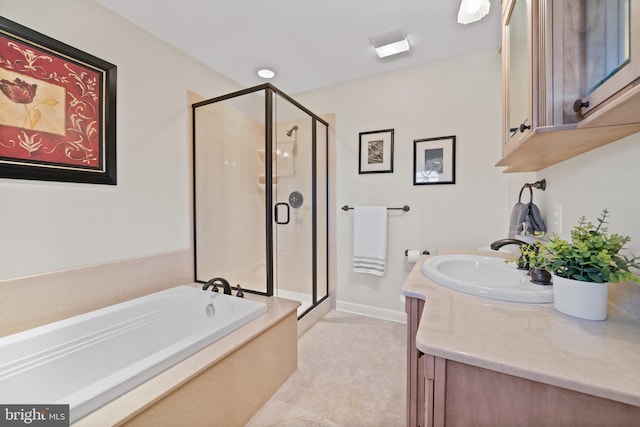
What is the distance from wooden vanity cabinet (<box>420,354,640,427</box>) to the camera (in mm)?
488

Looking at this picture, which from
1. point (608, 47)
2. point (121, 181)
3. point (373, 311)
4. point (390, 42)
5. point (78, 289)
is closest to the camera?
point (608, 47)

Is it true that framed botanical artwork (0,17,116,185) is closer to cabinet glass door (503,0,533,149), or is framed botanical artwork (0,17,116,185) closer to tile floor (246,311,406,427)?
tile floor (246,311,406,427)

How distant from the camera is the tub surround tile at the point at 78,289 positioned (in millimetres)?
1260

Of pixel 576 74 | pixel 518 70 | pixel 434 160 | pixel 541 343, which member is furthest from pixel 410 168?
pixel 541 343

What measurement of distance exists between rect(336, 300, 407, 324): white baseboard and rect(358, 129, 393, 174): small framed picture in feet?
4.59

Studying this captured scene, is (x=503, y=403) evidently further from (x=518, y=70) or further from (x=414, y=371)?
(x=518, y=70)

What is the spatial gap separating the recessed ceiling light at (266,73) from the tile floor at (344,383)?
8.16ft

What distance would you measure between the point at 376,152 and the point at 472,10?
1.20m

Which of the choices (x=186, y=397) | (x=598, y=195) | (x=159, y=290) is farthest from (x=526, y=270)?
(x=159, y=290)

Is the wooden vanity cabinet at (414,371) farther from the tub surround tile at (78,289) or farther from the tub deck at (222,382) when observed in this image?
the tub surround tile at (78,289)

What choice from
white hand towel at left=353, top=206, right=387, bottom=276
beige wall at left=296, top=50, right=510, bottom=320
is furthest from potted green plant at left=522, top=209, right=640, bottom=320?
white hand towel at left=353, top=206, right=387, bottom=276

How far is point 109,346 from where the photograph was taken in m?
1.40

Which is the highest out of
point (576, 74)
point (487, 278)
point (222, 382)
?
point (576, 74)

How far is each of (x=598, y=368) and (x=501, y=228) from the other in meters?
1.83
